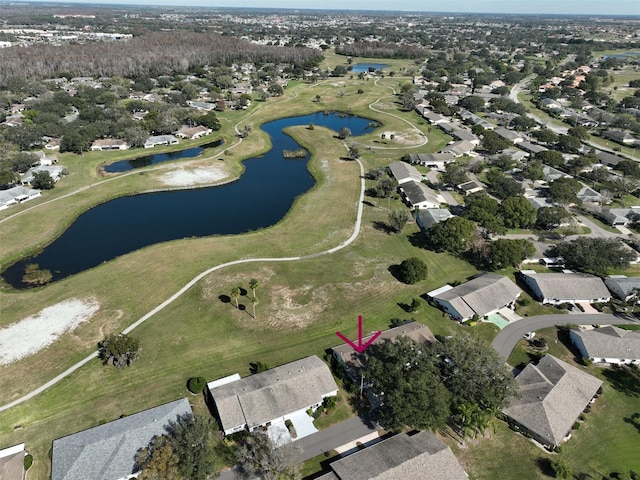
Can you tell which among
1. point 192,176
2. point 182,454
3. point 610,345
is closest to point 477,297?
point 610,345

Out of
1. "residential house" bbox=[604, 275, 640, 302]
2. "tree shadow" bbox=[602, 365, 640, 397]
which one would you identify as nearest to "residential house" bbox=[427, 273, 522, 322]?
"tree shadow" bbox=[602, 365, 640, 397]

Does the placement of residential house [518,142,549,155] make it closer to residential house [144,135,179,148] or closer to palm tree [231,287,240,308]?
palm tree [231,287,240,308]

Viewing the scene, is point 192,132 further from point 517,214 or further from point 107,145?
point 517,214

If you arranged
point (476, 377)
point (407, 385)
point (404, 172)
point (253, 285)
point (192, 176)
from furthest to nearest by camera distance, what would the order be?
point (192, 176) → point (404, 172) → point (253, 285) → point (476, 377) → point (407, 385)

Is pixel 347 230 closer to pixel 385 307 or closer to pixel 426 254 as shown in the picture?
pixel 426 254

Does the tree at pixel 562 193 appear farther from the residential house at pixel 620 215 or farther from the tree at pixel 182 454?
the tree at pixel 182 454

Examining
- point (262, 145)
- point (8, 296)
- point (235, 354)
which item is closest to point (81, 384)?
point (235, 354)
